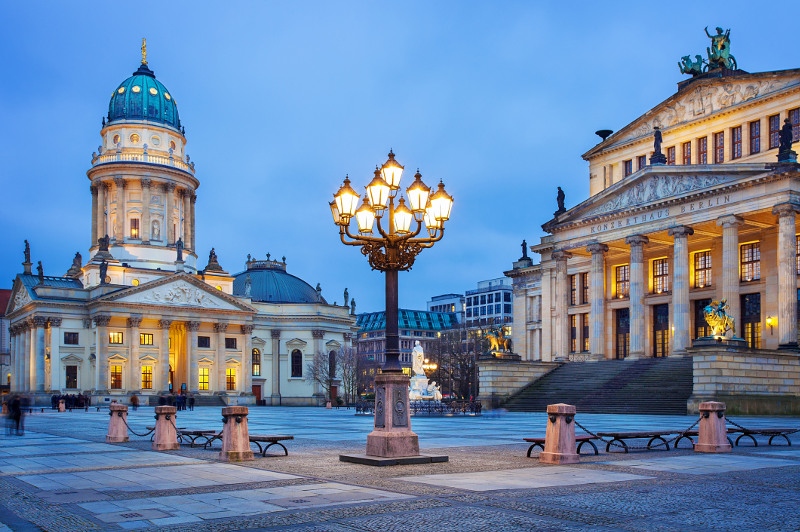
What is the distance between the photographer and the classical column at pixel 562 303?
6025cm

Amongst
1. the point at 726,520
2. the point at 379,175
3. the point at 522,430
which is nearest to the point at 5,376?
the point at 522,430

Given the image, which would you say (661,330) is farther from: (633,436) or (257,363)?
(257,363)

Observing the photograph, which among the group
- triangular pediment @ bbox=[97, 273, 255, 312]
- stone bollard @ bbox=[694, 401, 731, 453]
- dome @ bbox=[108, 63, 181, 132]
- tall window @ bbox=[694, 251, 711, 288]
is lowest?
stone bollard @ bbox=[694, 401, 731, 453]

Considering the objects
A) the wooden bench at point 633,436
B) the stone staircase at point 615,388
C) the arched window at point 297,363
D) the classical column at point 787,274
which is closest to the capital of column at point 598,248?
the stone staircase at point 615,388

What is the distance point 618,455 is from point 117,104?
299 ft

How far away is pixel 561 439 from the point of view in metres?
17.5

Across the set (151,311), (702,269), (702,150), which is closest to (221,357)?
(151,311)

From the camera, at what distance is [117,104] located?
9856 centimetres

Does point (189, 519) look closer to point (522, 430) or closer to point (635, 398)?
point (522, 430)

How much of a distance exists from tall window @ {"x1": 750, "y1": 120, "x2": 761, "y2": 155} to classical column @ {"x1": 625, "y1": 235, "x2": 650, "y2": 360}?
930 cm

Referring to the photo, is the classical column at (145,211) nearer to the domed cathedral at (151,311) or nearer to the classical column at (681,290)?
the domed cathedral at (151,311)

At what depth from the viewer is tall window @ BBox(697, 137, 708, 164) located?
5822 cm

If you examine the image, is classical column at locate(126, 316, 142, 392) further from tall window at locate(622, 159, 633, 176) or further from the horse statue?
the horse statue

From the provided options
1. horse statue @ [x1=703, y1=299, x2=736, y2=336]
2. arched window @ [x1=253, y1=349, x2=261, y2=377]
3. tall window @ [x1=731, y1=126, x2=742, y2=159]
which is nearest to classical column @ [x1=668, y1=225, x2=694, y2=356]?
horse statue @ [x1=703, y1=299, x2=736, y2=336]
